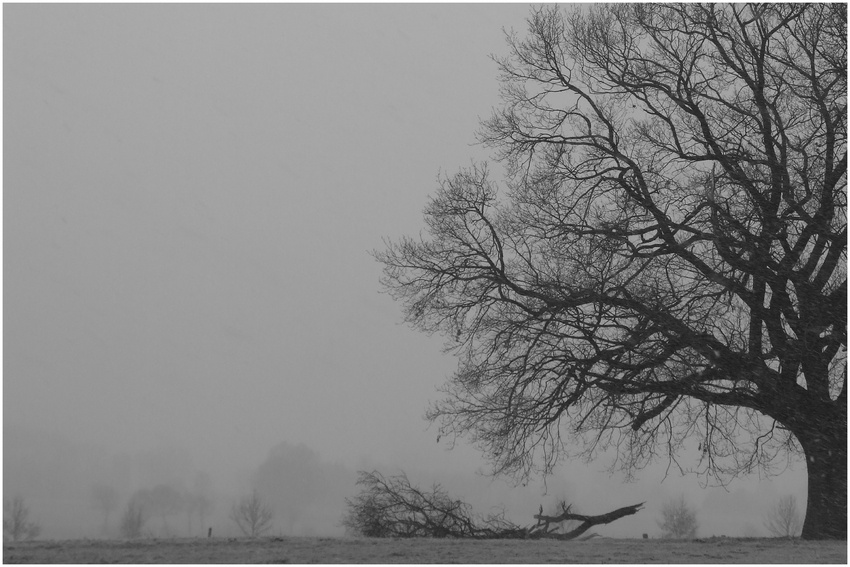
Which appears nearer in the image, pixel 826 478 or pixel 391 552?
pixel 391 552

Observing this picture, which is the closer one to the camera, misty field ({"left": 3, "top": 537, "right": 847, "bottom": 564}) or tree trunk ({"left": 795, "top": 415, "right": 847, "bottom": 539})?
misty field ({"left": 3, "top": 537, "right": 847, "bottom": 564})

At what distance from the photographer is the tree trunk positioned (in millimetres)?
14820

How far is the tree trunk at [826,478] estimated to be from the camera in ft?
48.6

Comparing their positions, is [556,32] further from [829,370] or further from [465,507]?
[465,507]

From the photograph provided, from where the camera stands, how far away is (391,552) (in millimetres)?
10859

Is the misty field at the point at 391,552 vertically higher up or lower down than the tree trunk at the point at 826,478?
lower down

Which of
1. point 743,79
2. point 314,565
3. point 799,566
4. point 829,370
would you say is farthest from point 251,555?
point 743,79

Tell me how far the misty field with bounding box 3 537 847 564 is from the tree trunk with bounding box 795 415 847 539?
2062 millimetres

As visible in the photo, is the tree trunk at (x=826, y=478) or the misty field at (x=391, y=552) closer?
the misty field at (x=391, y=552)

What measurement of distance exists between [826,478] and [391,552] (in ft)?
27.2

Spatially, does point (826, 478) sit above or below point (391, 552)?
above

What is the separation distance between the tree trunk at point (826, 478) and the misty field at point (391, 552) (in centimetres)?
206

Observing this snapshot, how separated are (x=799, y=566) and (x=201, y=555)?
674cm

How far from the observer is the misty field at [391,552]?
999cm
